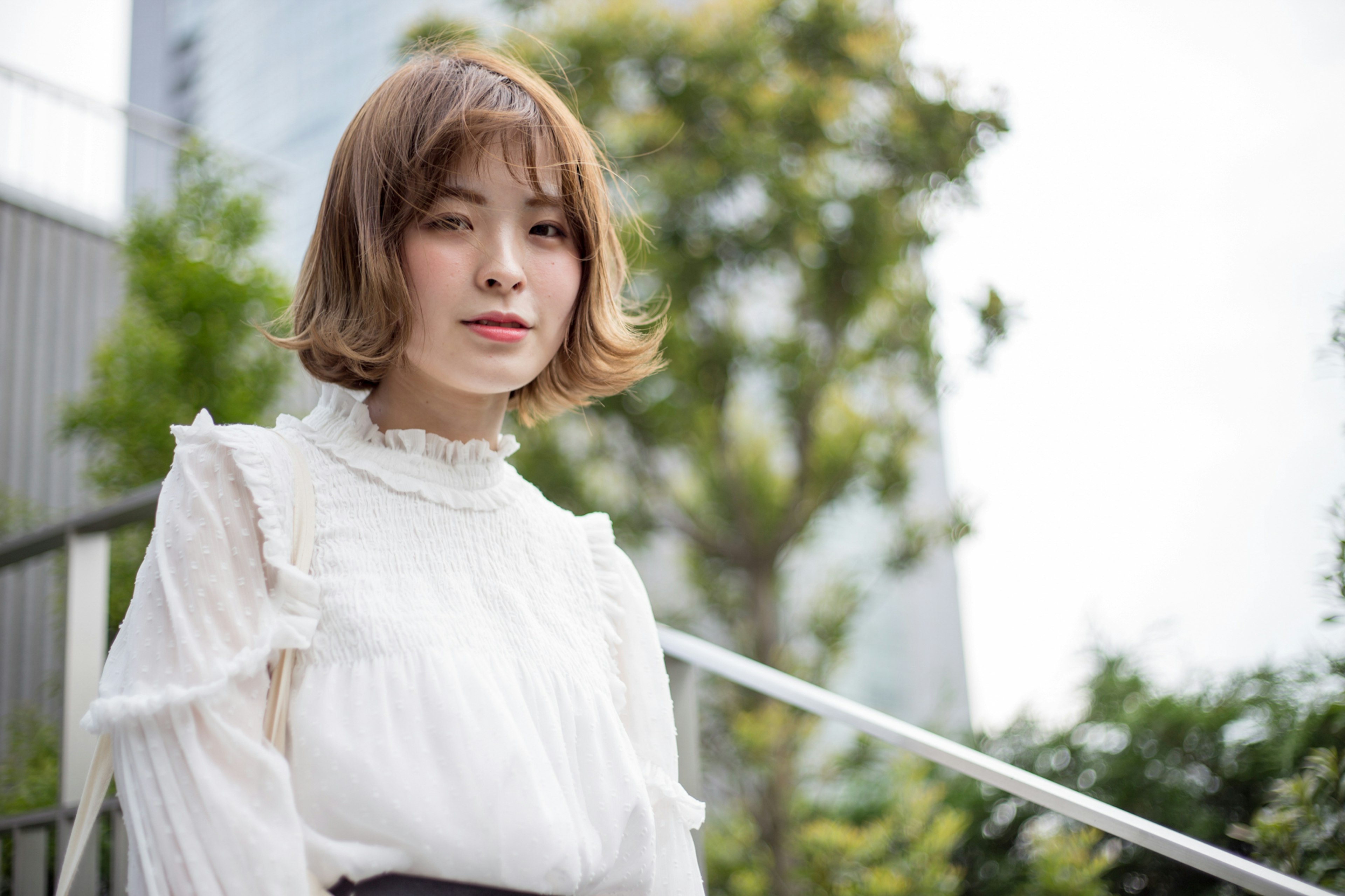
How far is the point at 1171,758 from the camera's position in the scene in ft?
7.27

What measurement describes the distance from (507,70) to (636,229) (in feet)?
1.11

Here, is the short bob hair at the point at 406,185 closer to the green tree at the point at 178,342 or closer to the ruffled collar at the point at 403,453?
the ruffled collar at the point at 403,453

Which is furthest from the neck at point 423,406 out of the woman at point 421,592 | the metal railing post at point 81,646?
the metal railing post at point 81,646

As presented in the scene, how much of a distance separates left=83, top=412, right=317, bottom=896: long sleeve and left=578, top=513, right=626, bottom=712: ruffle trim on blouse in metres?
0.34

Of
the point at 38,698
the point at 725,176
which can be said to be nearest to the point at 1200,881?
the point at 725,176

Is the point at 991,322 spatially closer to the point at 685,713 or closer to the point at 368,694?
the point at 685,713

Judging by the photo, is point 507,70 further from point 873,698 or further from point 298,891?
point 873,698

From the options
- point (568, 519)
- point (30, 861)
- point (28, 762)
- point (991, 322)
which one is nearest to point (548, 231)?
point (568, 519)

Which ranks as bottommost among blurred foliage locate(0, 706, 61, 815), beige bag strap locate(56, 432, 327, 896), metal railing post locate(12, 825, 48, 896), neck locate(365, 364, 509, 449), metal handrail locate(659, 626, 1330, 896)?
blurred foliage locate(0, 706, 61, 815)

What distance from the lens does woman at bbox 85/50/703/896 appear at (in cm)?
73

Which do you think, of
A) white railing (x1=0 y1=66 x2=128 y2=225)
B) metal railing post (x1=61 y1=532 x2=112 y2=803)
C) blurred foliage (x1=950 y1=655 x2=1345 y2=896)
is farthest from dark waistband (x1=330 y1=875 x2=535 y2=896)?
white railing (x1=0 y1=66 x2=128 y2=225)

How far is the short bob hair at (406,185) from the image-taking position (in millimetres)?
906

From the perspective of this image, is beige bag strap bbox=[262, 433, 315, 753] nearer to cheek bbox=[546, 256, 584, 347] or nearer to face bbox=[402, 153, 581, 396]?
face bbox=[402, 153, 581, 396]

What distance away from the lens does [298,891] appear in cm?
70
